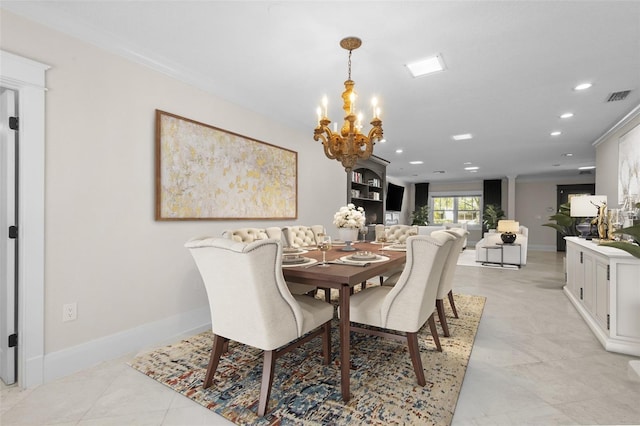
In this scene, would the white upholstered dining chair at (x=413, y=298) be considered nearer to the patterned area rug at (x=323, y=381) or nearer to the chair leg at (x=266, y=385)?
the patterned area rug at (x=323, y=381)

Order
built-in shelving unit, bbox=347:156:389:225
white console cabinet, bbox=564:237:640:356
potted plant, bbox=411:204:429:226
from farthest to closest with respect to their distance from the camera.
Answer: potted plant, bbox=411:204:429:226
built-in shelving unit, bbox=347:156:389:225
white console cabinet, bbox=564:237:640:356

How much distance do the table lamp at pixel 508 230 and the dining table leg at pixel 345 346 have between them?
18.6 ft

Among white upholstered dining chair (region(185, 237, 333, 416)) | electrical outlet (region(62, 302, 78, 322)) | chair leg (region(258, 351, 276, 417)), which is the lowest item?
chair leg (region(258, 351, 276, 417))

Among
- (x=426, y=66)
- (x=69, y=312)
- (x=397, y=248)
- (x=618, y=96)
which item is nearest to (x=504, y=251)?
(x=618, y=96)

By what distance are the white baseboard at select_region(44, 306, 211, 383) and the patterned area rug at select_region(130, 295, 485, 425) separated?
19 cm

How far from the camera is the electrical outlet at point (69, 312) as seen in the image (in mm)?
2117

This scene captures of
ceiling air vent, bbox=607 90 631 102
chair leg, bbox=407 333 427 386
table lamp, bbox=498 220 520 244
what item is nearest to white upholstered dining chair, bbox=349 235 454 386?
chair leg, bbox=407 333 427 386

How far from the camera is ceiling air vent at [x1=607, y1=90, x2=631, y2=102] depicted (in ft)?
10.8

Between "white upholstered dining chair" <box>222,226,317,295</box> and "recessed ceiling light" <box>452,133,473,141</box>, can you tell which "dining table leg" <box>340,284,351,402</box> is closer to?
"white upholstered dining chair" <box>222,226,317,295</box>

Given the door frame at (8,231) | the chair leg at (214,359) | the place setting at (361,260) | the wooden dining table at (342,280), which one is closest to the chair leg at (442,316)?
the place setting at (361,260)

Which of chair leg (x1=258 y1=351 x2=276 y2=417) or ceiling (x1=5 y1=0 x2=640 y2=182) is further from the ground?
ceiling (x1=5 y1=0 x2=640 y2=182)

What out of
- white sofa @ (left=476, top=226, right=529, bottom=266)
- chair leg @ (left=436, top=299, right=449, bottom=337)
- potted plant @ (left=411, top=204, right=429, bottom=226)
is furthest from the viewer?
potted plant @ (left=411, top=204, right=429, bottom=226)

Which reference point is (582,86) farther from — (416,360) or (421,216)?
(421,216)

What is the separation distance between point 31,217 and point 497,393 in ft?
9.93
